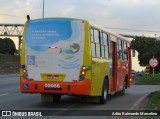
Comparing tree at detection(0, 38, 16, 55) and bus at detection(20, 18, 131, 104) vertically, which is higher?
tree at detection(0, 38, 16, 55)

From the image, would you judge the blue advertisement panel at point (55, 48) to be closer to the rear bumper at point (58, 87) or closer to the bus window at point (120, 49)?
the rear bumper at point (58, 87)

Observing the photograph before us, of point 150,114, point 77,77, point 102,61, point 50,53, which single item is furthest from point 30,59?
point 150,114

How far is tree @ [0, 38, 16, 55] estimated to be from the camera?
127 meters

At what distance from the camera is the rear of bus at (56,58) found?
49.2 ft

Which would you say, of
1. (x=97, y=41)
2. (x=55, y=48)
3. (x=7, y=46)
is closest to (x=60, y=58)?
(x=55, y=48)

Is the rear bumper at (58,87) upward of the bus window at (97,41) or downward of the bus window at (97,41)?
downward

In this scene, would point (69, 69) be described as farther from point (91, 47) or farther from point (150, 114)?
point (150, 114)

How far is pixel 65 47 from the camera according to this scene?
601 inches

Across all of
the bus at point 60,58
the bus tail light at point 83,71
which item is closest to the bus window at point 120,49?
the bus at point 60,58

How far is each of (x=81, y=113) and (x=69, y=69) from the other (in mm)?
1769

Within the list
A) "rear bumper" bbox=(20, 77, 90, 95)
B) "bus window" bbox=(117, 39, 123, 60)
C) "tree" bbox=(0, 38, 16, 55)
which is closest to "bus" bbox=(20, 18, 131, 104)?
"rear bumper" bbox=(20, 77, 90, 95)

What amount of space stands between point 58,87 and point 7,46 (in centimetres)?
11547

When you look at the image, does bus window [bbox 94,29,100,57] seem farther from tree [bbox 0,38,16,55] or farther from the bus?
tree [bbox 0,38,16,55]

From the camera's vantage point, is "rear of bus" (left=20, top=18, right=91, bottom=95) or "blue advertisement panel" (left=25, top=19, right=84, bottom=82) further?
"blue advertisement panel" (left=25, top=19, right=84, bottom=82)
